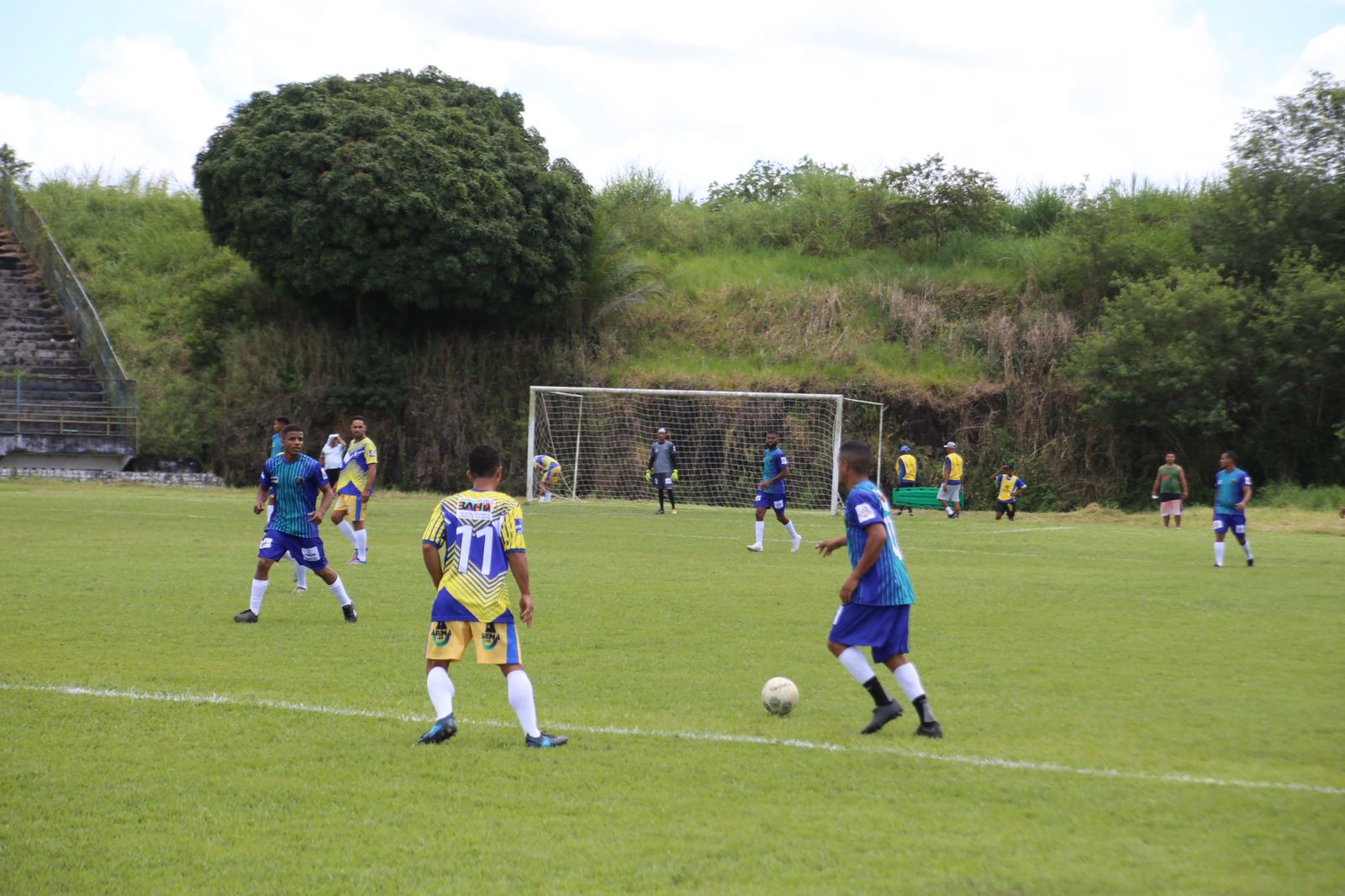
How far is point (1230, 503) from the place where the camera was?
57.8ft

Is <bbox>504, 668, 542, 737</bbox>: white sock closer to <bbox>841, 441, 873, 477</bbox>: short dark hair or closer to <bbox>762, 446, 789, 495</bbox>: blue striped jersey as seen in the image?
<bbox>841, 441, 873, 477</bbox>: short dark hair

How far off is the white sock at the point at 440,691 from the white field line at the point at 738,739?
1.91ft

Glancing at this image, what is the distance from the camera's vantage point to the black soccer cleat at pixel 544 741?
694 centimetres

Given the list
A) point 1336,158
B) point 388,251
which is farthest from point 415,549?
point 1336,158

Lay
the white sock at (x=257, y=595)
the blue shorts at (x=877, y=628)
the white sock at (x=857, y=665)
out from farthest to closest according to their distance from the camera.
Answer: the white sock at (x=257, y=595), the white sock at (x=857, y=665), the blue shorts at (x=877, y=628)

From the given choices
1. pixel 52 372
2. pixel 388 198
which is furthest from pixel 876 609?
pixel 52 372

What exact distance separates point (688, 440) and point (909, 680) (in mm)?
28194

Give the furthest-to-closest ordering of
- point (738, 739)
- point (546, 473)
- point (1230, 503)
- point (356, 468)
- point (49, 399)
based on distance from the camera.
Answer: point (49, 399)
point (546, 473)
point (1230, 503)
point (356, 468)
point (738, 739)

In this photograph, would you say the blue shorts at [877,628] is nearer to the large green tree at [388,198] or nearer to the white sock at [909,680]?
the white sock at [909,680]

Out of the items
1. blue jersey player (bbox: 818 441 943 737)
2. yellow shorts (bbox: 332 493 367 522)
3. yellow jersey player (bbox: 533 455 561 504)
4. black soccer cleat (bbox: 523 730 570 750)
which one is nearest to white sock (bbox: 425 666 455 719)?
black soccer cleat (bbox: 523 730 570 750)

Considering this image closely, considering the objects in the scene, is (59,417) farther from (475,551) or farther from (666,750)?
(666,750)

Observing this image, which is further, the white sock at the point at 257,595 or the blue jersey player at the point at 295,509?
the blue jersey player at the point at 295,509

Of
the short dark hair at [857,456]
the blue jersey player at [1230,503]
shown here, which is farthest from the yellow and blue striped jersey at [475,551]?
the blue jersey player at [1230,503]

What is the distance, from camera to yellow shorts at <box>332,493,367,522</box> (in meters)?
16.5
